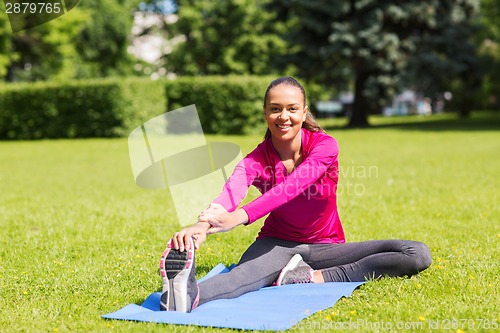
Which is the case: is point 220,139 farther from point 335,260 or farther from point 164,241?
point 335,260

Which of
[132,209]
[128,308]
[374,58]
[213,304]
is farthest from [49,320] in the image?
[374,58]

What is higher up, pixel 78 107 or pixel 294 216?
pixel 78 107

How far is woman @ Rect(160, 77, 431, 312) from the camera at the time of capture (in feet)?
13.1

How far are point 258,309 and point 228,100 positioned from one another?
19.4 metres

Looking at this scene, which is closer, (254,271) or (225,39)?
(254,271)

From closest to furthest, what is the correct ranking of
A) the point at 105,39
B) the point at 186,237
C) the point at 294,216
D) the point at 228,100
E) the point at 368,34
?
the point at 186,237 < the point at 294,216 < the point at 228,100 < the point at 368,34 < the point at 105,39

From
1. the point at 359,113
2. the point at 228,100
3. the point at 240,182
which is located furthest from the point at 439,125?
the point at 240,182

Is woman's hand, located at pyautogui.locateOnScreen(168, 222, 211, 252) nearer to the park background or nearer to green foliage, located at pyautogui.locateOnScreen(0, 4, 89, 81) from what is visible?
the park background

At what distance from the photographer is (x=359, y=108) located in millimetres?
28984

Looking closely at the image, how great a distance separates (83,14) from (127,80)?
46.9 ft

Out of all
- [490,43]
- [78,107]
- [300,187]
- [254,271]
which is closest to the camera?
[300,187]

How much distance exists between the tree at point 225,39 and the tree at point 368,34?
10.7 metres

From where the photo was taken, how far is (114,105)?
2200cm

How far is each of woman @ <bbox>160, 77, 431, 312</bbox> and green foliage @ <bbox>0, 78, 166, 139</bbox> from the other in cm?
1827
